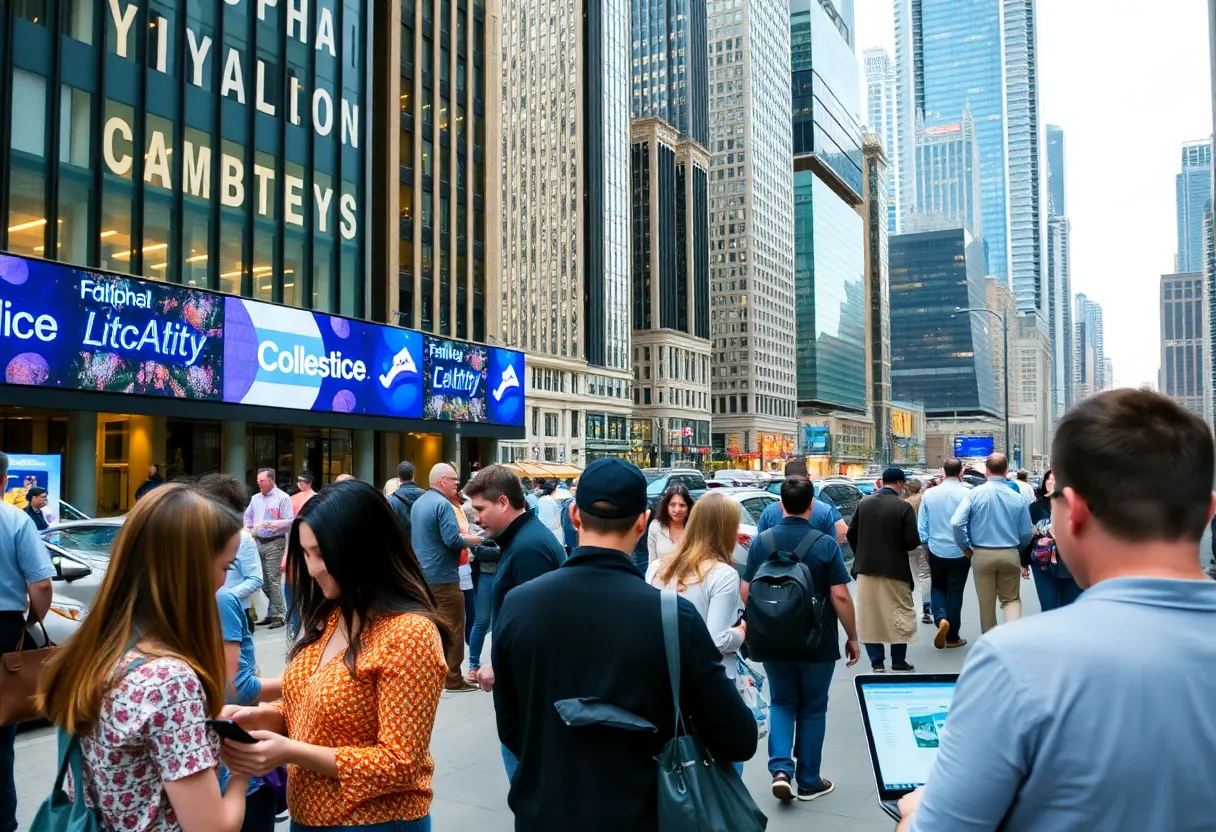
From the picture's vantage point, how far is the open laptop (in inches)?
92.7

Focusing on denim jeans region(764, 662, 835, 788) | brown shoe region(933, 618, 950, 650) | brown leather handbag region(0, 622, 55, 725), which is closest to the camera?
brown leather handbag region(0, 622, 55, 725)

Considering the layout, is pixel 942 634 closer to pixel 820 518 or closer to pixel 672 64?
pixel 820 518

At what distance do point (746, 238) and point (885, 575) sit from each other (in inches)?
5322

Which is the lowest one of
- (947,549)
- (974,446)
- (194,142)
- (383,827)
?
(947,549)

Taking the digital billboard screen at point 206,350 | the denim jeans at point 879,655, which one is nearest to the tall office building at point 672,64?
the digital billboard screen at point 206,350

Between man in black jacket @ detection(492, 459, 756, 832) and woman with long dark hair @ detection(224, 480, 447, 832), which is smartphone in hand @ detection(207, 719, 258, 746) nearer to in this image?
woman with long dark hair @ detection(224, 480, 447, 832)

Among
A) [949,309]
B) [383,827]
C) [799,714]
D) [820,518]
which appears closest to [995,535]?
[820,518]

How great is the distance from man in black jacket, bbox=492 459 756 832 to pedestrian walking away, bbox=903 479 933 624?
9.80 meters

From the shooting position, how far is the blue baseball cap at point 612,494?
2773 millimetres

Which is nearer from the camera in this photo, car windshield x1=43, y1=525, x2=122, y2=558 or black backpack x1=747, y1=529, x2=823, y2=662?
black backpack x1=747, y1=529, x2=823, y2=662

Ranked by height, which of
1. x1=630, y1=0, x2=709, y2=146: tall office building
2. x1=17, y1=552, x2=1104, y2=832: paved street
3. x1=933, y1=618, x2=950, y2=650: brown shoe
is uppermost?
x1=630, y1=0, x2=709, y2=146: tall office building

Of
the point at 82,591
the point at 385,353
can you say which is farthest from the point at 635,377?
the point at 82,591

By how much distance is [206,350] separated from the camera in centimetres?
2709

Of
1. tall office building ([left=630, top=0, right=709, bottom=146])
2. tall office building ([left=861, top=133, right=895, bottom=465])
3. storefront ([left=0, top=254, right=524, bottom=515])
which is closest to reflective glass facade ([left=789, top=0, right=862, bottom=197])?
tall office building ([left=861, top=133, right=895, bottom=465])
